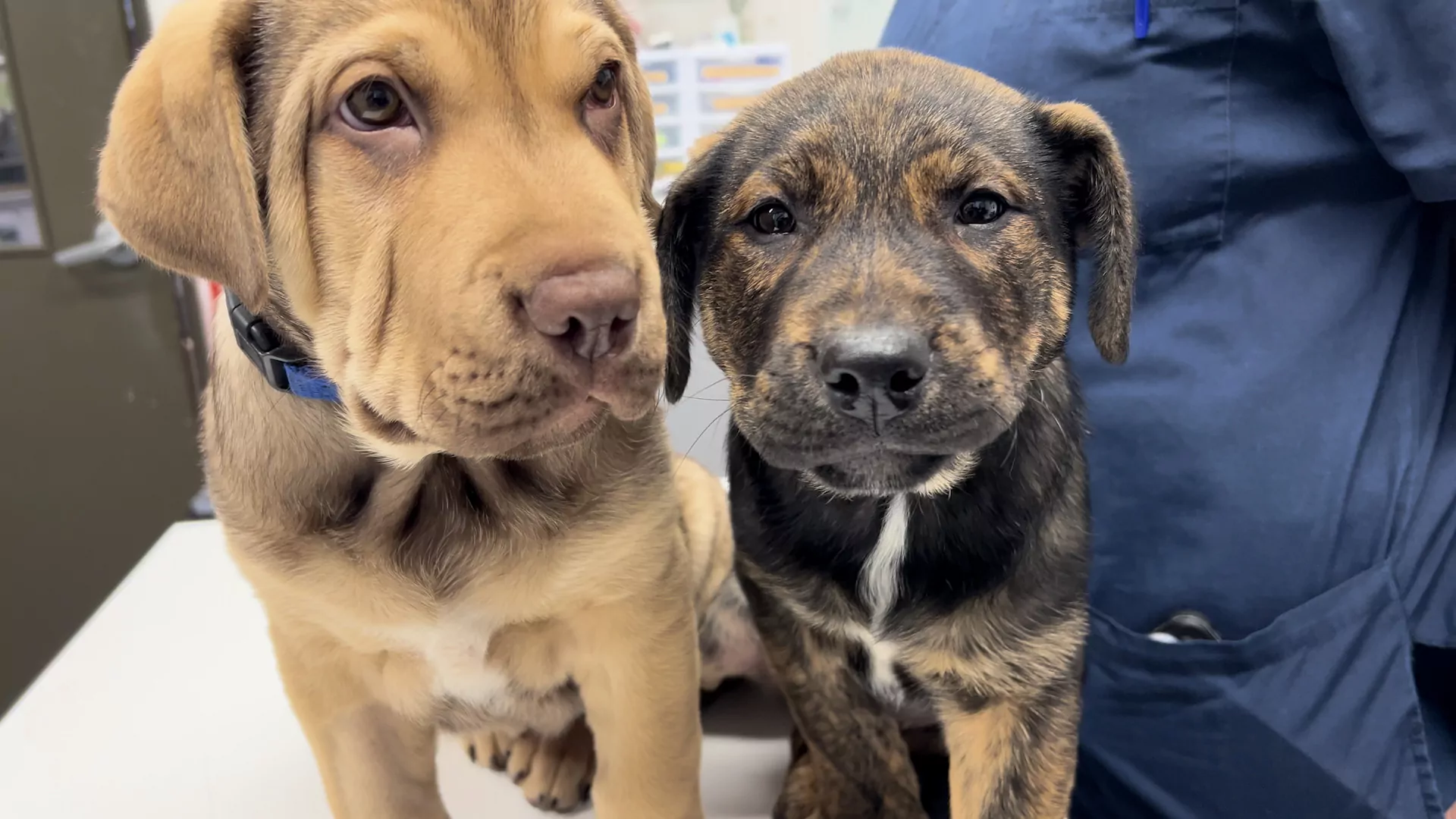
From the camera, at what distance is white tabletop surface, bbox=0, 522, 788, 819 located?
6.81ft

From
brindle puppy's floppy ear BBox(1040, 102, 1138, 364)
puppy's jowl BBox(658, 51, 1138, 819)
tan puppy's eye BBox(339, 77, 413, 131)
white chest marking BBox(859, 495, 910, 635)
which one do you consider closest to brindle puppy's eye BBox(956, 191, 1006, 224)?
puppy's jowl BBox(658, 51, 1138, 819)

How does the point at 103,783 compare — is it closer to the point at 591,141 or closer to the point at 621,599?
the point at 621,599

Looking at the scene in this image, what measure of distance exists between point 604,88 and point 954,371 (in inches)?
25.9

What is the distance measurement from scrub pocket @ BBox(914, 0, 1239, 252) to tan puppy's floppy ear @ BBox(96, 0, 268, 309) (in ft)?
4.99

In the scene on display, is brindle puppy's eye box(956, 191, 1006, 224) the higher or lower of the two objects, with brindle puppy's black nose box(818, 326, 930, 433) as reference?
higher

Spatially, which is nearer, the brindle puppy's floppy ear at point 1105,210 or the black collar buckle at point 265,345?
the black collar buckle at point 265,345

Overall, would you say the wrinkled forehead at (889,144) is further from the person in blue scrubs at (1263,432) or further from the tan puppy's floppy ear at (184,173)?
the tan puppy's floppy ear at (184,173)

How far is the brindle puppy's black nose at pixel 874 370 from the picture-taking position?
1299 millimetres

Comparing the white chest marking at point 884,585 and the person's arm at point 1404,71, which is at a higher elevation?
the person's arm at point 1404,71

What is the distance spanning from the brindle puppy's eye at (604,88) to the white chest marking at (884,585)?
797 millimetres

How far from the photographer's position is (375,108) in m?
1.31

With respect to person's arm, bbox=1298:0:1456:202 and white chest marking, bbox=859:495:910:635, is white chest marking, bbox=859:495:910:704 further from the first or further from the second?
person's arm, bbox=1298:0:1456:202

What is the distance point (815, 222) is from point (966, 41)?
85 centimetres

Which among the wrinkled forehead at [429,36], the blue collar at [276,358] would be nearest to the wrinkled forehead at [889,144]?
the wrinkled forehead at [429,36]
